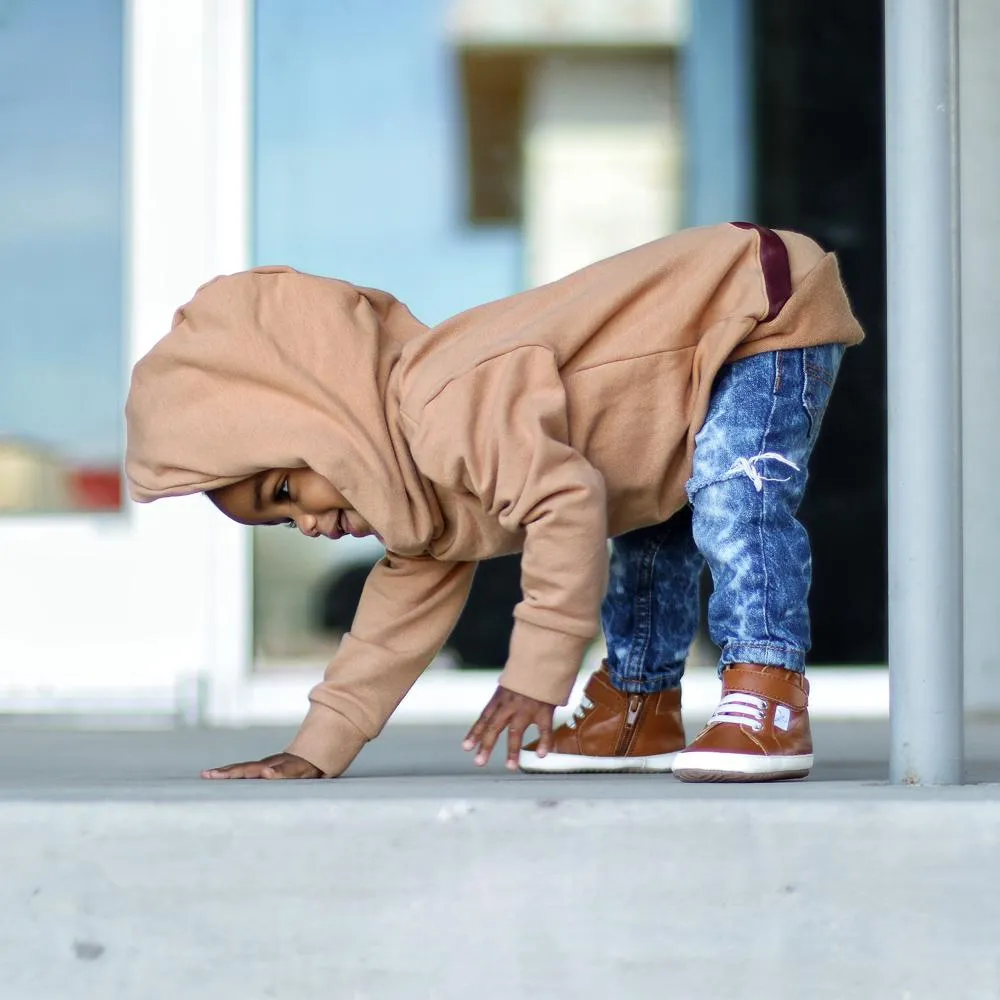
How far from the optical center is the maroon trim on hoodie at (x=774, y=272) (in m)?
1.88

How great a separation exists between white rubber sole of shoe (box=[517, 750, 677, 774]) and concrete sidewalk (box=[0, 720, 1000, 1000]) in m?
0.76

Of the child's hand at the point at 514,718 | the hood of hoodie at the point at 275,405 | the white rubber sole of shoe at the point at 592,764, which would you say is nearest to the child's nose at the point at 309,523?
the hood of hoodie at the point at 275,405

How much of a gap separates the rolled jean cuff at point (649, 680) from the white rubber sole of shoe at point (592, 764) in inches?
3.7

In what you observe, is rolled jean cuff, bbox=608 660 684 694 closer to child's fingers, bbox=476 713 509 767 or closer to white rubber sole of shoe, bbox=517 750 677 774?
white rubber sole of shoe, bbox=517 750 677 774

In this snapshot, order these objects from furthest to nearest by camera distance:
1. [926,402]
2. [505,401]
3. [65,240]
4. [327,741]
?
[65,240] < [327,741] < [505,401] < [926,402]

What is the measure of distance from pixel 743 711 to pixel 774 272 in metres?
0.55

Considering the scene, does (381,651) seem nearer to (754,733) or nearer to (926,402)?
(754,733)

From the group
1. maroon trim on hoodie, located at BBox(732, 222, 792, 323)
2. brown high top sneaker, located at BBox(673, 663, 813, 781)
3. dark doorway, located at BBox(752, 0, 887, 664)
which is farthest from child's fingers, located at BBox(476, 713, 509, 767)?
dark doorway, located at BBox(752, 0, 887, 664)

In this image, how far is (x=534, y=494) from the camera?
1725 mm

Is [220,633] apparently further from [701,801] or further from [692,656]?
[701,801]

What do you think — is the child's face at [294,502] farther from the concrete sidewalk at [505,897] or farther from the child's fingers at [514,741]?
the concrete sidewalk at [505,897]

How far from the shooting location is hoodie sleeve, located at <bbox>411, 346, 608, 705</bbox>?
1.72 meters

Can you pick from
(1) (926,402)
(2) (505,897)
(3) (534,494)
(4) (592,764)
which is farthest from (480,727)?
(1) (926,402)

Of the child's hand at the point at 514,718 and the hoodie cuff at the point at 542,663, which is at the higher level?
the hoodie cuff at the point at 542,663
